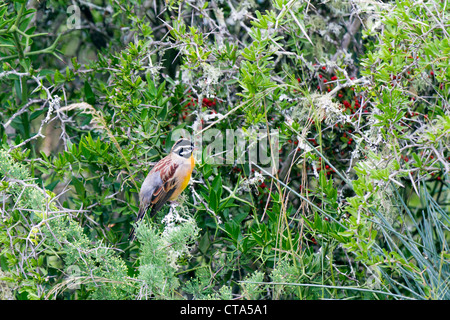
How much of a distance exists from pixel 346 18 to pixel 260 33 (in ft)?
4.50

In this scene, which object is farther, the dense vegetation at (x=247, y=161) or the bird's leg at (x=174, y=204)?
the bird's leg at (x=174, y=204)

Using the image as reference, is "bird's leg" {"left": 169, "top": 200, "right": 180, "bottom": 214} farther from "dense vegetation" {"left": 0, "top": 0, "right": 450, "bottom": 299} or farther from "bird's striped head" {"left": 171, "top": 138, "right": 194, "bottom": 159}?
"bird's striped head" {"left": 171, "top": 138, "right": 194, "bottom": 159}

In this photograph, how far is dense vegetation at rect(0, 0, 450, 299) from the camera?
76.7 inches

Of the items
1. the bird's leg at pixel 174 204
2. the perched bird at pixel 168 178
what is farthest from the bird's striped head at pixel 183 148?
the bird's leg at pixel 174 204

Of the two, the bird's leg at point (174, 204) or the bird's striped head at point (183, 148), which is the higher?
the bird's striped head at point (183, 148)

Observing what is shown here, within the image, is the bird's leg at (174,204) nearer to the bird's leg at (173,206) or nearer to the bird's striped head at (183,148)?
the bird's leg at (173,206)

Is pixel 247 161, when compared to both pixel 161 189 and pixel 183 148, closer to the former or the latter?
pixel 183 148

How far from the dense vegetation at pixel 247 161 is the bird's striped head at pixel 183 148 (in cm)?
5

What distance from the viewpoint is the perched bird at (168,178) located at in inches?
98.4

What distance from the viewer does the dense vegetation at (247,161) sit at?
1.95 metres

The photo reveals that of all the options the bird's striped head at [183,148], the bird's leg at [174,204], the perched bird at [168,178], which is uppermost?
the bird's striped head at [183,148]

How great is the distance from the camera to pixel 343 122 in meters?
2.46

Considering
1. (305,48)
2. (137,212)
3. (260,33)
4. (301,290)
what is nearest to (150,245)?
(137,212)

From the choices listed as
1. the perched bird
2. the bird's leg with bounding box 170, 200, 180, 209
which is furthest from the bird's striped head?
the bird's leg with bounding box 170, 200, 180, 209
